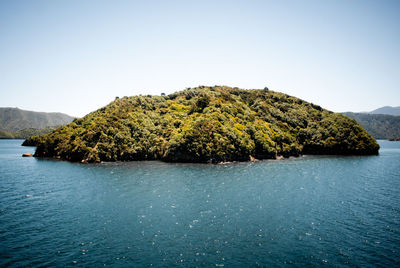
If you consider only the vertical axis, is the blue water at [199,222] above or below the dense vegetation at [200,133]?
below

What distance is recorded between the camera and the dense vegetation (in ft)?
363

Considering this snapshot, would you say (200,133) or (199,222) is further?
(200,133)

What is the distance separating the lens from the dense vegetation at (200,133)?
363 ft

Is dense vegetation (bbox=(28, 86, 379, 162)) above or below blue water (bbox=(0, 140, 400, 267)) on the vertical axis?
above

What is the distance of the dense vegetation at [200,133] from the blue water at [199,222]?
42.8 metres

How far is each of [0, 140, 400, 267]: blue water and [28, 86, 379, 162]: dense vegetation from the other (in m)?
42.8

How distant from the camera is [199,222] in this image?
38906 millimetres

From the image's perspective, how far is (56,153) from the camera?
124125mm

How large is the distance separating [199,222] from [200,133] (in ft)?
247

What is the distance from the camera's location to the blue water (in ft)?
92.2

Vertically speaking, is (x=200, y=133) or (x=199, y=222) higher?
(x=200, y=133)

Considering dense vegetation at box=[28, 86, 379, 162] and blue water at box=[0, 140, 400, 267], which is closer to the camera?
blue water at box=[0, 140, 400, 267]

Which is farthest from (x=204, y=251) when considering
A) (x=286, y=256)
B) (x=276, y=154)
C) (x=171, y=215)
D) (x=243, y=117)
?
(x=243, y=117)

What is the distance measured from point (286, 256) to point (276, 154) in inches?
3933
